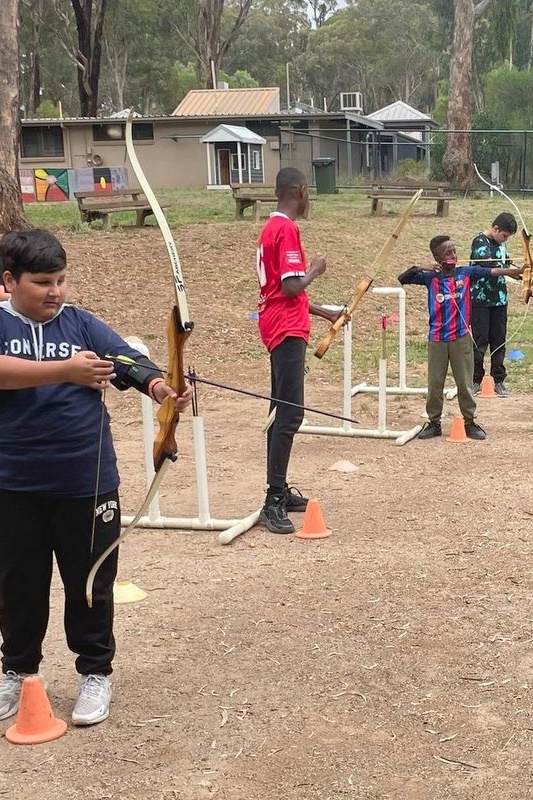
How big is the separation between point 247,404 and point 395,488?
11.5 ft

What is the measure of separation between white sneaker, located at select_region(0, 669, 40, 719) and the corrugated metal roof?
124ft

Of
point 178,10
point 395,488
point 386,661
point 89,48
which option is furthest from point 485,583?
point 178,10

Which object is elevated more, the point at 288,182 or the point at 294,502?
the point at 288,182

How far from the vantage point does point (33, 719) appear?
3.50 metres

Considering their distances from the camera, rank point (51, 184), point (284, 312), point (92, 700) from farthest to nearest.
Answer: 1. point (51, 184)
2. point (284, 312)
3. point (92, 700)

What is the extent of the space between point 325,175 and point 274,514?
23584mm

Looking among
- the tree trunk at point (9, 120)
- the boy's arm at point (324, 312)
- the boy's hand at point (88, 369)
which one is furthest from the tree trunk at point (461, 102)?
the boy's hand at point (88, 369)

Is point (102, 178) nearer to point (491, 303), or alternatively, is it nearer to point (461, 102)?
point (461, 102)

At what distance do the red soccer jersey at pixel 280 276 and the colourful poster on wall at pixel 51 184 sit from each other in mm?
29612

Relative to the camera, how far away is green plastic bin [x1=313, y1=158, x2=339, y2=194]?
28.3 m

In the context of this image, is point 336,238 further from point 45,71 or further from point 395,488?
point 45,71

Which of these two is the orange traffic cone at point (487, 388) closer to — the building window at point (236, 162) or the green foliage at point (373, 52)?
the building window at point (236, 162)

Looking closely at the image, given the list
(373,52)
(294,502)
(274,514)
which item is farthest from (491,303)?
(373,52)

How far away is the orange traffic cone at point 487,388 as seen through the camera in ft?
32.5
